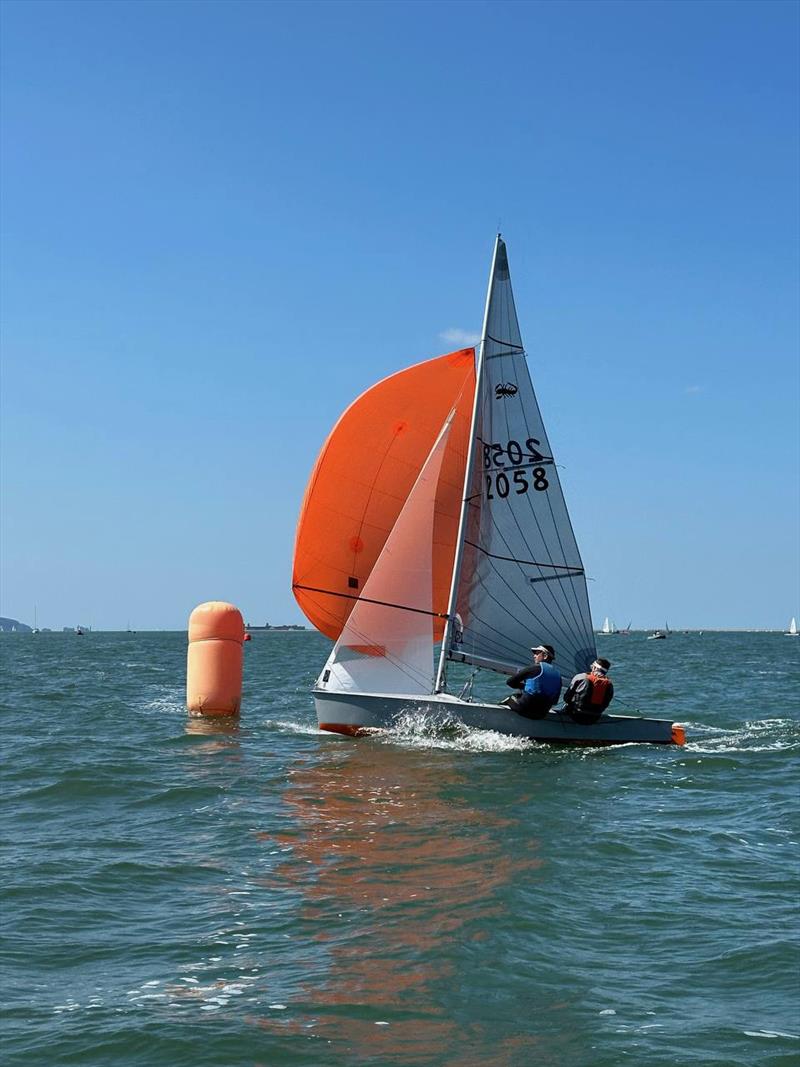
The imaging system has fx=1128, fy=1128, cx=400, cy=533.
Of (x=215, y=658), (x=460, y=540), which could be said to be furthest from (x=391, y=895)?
(x=215, y=658)

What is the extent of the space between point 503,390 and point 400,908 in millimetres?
12560

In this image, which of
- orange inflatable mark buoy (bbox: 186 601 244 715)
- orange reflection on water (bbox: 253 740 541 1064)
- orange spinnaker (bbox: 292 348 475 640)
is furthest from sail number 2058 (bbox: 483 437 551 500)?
orange reflection on water (bbox: 253 740 541 1064)

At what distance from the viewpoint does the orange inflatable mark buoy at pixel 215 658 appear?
21297 millimetres

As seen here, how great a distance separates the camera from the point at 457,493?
20016 millimetres

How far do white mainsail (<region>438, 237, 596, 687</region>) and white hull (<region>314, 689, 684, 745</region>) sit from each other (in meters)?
1.85

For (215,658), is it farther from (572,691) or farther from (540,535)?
(572,691)

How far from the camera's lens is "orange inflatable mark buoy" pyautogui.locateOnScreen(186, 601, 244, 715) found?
2130 centimetres

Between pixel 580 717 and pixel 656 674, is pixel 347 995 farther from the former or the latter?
pixel 656 674

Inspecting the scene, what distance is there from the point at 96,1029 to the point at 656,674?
4072 cm

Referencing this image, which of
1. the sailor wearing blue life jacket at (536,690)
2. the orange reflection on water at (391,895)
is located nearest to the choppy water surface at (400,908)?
the orange reflection on water at (391,895)

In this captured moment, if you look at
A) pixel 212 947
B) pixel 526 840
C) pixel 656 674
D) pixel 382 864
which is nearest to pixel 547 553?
pixel 526 840

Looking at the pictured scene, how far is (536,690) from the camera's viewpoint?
17438 millimetres

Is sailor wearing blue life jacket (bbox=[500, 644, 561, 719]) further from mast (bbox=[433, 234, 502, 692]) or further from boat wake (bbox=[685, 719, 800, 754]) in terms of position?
boat wake (bbox=[685, 719, 800, 754])

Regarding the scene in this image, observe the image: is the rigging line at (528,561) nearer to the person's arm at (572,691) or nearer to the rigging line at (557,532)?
the rigging line at (557,532)
